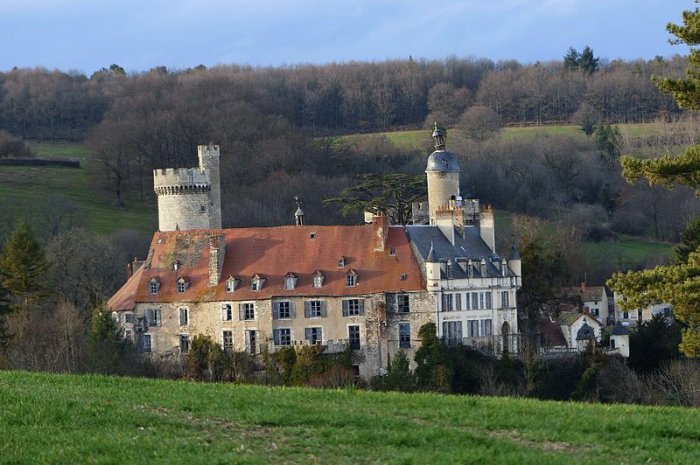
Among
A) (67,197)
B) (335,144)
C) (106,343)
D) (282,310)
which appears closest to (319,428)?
(106,343)

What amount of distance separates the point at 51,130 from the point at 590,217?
55937 mm

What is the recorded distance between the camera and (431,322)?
64562mm

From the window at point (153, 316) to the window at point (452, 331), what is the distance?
11.2m

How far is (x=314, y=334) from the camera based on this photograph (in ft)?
213

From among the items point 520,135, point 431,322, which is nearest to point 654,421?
point 431,322

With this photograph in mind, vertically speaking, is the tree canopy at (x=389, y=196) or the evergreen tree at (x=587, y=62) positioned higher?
the evergreen tree at (x=587, y=62)

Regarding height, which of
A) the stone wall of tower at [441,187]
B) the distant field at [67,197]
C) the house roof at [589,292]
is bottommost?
the house roof at [589,292]

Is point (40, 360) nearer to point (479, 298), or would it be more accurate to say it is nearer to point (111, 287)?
point (479, 298)

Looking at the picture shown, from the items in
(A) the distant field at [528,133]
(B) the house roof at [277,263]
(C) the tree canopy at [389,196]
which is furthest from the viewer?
(A) the distant field at [528,133]

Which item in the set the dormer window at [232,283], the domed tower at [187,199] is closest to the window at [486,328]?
the dormer window at [232,283]

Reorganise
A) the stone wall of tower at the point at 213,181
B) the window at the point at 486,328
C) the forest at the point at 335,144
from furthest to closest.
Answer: the forest at the point at 335,144 → the stone wall of tower at the point at 213,181 → the window at the point at 486,328

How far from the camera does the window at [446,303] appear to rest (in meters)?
65.1

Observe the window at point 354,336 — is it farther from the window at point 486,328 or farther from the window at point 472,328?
the window at point 486,328

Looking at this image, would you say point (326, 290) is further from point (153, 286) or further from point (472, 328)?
point (153, 286)
